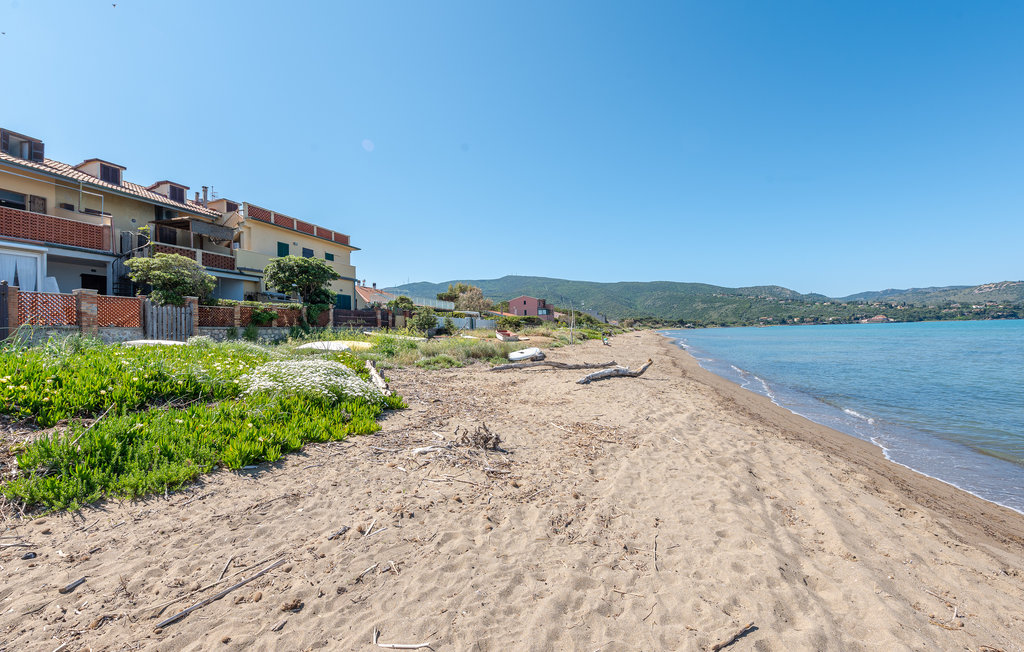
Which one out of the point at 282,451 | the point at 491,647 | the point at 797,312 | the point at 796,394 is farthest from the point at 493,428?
the point at 797,312

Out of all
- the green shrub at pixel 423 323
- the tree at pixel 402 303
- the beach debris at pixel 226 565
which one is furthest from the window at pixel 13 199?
the beach debris at pixel 226 565

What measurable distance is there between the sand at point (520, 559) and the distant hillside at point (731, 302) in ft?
346

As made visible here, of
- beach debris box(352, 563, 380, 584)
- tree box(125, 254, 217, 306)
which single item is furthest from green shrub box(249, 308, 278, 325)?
beach debris box(352, 563, 380, 584)

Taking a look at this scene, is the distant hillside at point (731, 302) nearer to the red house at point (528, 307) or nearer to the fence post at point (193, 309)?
the red house at point (528, 307)

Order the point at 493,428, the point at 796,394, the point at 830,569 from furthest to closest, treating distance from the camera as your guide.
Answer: the point at 796,394 < the point at 493,428 < the point at 830,569

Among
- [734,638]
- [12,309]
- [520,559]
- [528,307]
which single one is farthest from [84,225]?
[528,307]

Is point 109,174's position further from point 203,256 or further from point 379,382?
point 379,382

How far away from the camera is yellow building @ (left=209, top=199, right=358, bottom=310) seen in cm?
2489

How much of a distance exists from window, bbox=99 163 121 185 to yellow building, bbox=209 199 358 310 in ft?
16.2

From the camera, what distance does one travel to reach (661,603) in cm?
291

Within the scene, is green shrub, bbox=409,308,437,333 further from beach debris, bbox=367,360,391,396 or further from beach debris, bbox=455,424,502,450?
beach debris, bbox=455,424,502,450

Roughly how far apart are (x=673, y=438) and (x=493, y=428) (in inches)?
125

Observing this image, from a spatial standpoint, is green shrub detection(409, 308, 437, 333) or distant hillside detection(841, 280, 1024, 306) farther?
distant hillside detection(841, 280, 1024, 306)

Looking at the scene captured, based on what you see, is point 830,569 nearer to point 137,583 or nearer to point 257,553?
point 257,553
